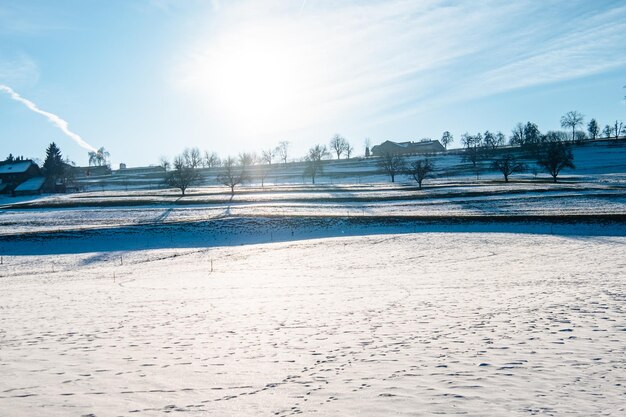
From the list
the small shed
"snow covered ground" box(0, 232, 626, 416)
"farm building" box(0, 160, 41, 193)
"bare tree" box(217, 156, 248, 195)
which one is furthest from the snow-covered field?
"farm building" box(0, 160, 41, 193)

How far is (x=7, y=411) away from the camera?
326 inches

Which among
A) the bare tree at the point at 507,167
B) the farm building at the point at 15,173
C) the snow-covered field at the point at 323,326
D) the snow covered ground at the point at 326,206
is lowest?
the snow-covered field at the point at 323,326

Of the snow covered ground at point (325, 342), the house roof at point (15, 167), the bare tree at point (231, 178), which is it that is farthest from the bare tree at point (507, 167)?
the house roof at point (15, 167)

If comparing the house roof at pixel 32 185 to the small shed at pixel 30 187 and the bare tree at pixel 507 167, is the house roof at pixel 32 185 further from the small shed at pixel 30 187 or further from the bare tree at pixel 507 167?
the bare tree at pixel 507 167

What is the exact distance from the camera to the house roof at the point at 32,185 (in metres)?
102

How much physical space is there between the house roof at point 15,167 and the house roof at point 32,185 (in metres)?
3.76

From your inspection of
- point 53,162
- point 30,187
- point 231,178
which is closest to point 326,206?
point 231,178

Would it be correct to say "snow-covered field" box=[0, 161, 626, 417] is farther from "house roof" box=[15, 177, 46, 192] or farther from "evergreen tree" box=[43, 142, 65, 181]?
"evergreen tree" box=[43, 142, 65, 181]

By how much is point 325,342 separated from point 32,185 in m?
115

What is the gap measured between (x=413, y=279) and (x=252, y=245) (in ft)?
74.2

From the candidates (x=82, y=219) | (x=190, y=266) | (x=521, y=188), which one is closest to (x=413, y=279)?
(x=190, y=266)

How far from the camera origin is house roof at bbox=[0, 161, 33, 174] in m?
108

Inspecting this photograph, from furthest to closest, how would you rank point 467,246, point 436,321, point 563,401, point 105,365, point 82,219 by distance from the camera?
point 82,219
point 467,246
point 436,321
point 105,365
point 563,401

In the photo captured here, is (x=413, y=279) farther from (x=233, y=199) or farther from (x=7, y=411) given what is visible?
(x=233, y=199)
